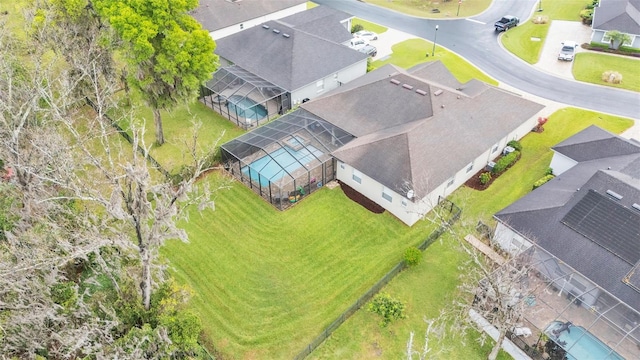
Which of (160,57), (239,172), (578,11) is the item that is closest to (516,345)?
(239,172)

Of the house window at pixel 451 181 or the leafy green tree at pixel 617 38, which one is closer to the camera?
the house window at pixel 451 181

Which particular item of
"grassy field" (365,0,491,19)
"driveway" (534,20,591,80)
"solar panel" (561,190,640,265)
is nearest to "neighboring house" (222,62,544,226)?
"solar panel" (561,190,640,265)

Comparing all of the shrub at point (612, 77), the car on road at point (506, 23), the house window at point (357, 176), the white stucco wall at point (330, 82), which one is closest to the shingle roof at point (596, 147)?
the house window at point (357, 176)

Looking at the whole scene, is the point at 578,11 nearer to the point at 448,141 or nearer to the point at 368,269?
the point at 448,141

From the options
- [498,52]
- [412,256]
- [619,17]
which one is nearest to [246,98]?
[412,256]

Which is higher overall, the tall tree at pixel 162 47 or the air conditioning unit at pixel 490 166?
the tall tree at pixel 162 47

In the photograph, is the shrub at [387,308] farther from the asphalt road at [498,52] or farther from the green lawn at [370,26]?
the green lawn at [370,26]

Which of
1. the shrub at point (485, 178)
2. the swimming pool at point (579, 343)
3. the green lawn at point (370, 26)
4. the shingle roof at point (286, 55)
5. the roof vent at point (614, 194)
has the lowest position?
the swimming pool at point (579, 343)

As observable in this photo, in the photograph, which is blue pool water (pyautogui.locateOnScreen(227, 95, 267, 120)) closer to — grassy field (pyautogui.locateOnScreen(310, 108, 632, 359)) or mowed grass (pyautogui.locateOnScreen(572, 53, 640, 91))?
grassy field (pyautogui.locateOnScreen(310, 108, 632, 359))
